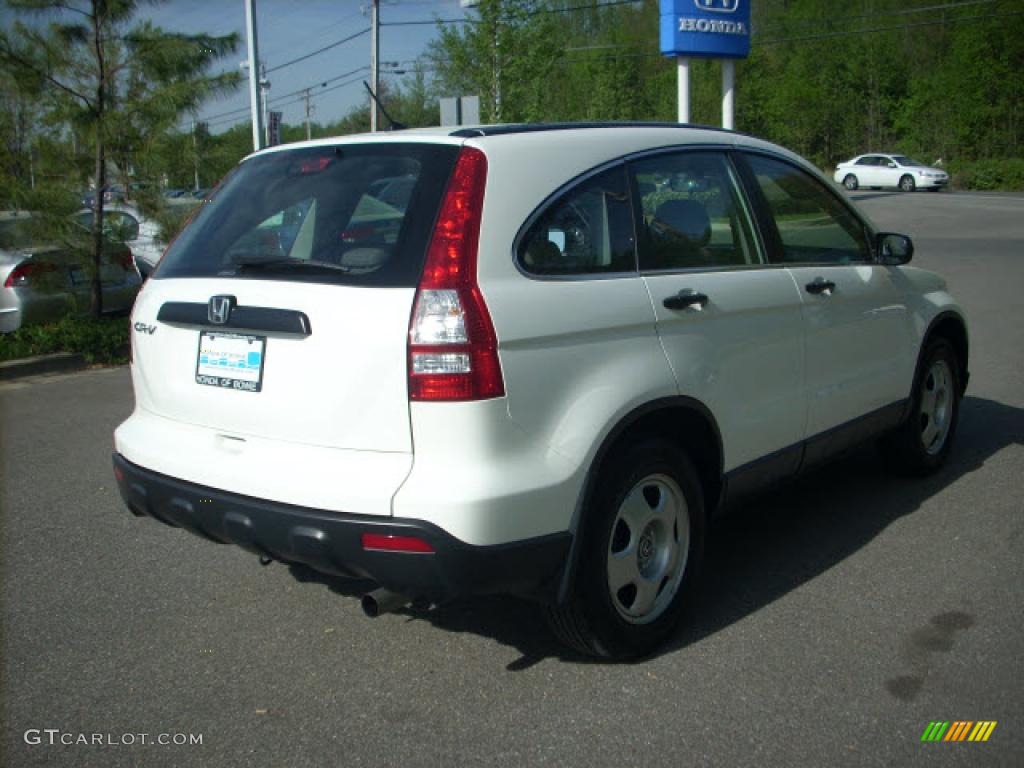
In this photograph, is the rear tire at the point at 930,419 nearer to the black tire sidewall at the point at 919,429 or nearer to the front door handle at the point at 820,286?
the black tire sidewall at the point at 919,429

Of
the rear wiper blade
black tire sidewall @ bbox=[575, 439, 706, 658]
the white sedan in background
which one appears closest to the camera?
the rear wiper blade

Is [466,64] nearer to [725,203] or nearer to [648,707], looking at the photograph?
[725,203]

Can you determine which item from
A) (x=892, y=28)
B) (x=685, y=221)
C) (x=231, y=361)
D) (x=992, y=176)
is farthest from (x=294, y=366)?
(x=892, y=28)

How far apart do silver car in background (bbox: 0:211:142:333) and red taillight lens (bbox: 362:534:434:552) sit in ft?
27.0

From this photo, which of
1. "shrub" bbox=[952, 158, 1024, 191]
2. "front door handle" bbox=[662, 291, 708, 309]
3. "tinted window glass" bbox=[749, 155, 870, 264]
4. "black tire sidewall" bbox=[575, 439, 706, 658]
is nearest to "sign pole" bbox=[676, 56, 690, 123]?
"tinted window glass" bbox=[749, 155, 870, 264]

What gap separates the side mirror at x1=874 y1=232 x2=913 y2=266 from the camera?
501 cm

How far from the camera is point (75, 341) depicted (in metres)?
9.70

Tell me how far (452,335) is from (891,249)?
2.97 metres

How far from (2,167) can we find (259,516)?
26.8ft

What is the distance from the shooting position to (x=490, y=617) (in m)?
3.99

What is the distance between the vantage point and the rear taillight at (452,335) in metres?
2.92

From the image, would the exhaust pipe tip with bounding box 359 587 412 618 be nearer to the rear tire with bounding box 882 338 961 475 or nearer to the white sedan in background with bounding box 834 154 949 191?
the rear tire with bounding box 882 338 961 475

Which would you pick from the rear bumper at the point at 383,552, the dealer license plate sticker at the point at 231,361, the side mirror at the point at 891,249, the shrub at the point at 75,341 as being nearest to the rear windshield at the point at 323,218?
the dealer license plate sticker at the point at 231,361

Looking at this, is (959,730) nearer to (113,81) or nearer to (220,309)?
(220,309)
